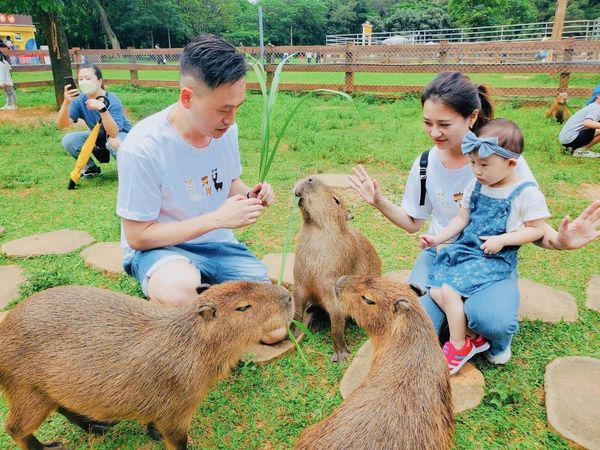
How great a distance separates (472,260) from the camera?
2.55 m

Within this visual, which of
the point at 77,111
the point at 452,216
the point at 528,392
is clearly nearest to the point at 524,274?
the point at 452,216

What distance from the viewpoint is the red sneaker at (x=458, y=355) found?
7.91 feet

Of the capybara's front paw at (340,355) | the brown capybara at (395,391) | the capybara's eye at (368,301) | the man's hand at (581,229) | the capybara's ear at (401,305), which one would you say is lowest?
the capybara's front paw at (340,355)

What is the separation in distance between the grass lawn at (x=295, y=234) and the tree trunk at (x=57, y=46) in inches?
70.6

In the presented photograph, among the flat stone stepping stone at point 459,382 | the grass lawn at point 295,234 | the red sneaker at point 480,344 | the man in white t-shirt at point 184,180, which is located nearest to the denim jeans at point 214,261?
the man in white t-shirt at point 184,180

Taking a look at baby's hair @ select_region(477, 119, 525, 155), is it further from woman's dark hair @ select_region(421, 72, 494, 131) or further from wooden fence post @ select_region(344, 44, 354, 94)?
wooden fence post @ select_region(344, 44, 354, 94)

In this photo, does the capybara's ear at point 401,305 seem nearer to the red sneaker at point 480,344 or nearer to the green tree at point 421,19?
the red sneaker at point 480,344

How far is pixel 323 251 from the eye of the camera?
277 cm

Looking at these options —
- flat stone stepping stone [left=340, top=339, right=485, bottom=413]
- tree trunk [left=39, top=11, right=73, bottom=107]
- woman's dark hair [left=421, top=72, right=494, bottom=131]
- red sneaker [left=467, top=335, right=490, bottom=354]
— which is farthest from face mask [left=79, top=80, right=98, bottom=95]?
tree trunk [left=39, top=11, right=73, bottom=107]

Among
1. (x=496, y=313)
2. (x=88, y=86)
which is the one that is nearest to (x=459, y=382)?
(x=496, y=313)

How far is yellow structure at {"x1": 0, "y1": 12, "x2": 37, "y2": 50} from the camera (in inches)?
1515

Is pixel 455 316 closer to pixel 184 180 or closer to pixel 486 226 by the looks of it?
pixel 486 226

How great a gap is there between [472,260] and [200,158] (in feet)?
5.41

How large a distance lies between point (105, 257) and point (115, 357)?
6.55ft
